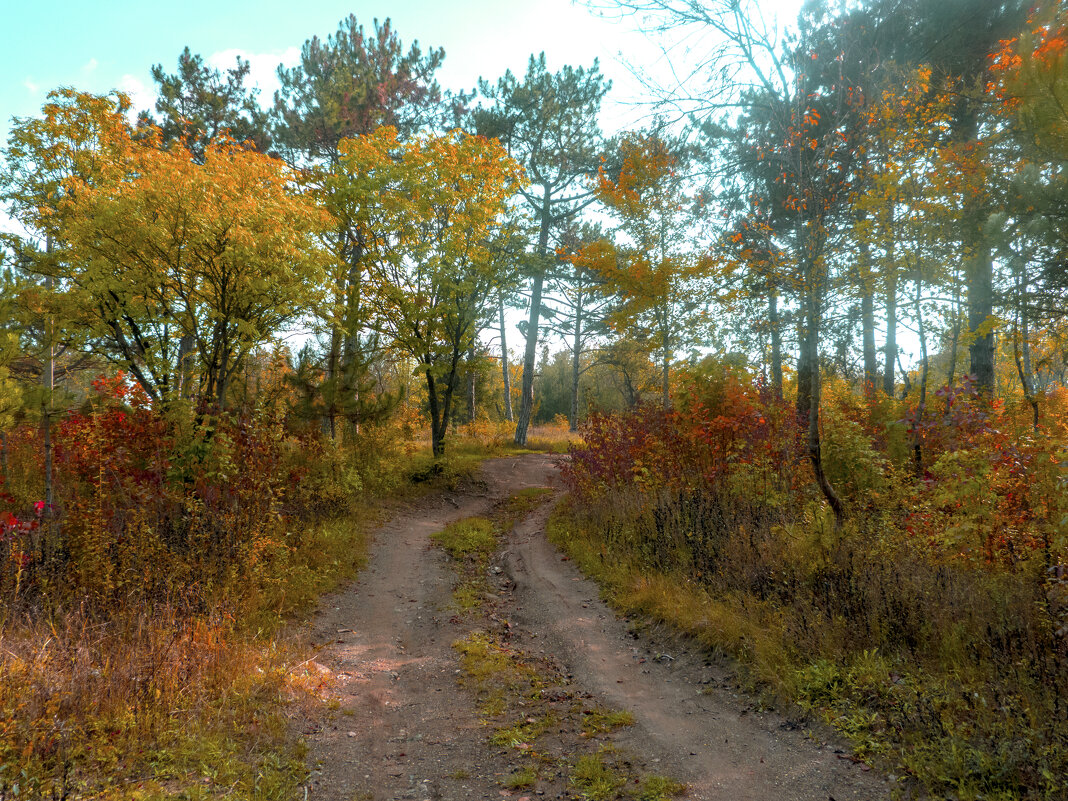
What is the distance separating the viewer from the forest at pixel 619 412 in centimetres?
427

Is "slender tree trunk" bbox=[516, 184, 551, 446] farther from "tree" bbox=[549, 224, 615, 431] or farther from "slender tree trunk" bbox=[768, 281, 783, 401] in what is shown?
"slender tree trunk" bbox=[768, 281, 783, 401]

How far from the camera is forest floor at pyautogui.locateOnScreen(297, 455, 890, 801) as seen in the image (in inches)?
154

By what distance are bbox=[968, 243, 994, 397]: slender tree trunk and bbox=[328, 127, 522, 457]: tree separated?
10982mm

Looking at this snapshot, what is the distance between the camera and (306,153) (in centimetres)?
1717

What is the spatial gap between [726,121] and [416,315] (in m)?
8.81

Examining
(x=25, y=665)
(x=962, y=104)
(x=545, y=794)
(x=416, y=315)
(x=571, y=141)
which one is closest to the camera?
(x=545, y=794)

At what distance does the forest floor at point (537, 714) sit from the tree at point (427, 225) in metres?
8.86

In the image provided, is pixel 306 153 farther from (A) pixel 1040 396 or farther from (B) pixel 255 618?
(A) pixel 1040 396

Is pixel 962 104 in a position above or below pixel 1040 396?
above

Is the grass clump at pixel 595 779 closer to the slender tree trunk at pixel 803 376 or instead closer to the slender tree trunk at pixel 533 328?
the slender tree trunk at pixel 803 376

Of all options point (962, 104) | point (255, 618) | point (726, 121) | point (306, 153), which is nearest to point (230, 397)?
point (255, 618)

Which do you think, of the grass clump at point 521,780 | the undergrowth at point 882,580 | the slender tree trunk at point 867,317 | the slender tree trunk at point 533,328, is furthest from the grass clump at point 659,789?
the slender tree trunk at point 533,328

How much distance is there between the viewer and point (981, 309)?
8688 millimetres

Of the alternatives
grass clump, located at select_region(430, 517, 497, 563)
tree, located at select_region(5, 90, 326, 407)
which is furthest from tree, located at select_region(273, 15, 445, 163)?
grass clump, located at select_region(430, 517, 497, 563)
